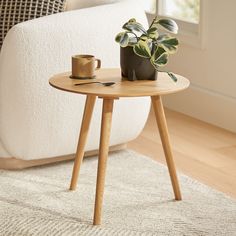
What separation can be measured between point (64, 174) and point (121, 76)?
608 millimetres

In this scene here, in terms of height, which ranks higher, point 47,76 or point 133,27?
point 133,27

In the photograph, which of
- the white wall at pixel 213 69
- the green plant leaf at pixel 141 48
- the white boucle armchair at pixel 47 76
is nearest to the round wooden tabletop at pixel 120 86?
the green plant leaf at pixel 141 48

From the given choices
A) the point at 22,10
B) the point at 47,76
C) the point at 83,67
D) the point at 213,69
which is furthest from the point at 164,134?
the point at 213,69

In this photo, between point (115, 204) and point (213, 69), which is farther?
point (213, 69)

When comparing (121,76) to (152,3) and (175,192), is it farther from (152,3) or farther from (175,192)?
(152,3)

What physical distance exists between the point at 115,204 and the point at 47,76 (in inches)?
25.2

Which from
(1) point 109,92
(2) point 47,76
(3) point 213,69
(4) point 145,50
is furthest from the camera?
(3) point 213,69

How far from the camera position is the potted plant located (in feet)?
9.14

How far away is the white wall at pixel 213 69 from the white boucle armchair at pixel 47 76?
765 mm

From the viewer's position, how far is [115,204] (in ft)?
9.77

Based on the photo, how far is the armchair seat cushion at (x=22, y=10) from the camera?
3428 mm

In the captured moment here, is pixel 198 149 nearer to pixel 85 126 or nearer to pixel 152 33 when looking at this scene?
pixel 85 126

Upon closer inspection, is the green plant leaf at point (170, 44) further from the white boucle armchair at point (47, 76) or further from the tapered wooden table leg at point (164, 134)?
the white boucle armchair at point (47, 76)

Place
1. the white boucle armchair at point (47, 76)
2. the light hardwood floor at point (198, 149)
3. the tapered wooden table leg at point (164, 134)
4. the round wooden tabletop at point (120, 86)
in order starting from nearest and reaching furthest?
the round wooden tabletop at point (120, 86), the tapered wooden table leg at point (164, 134), the white boucle armchair at point (47, 76), the light hardwood floor at point (198, 149)
